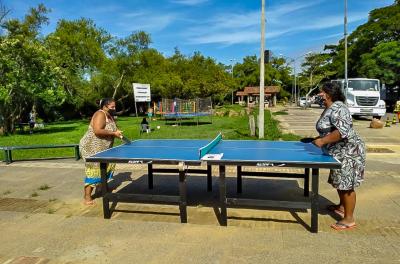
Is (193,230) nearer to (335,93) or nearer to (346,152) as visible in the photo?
(346,152)

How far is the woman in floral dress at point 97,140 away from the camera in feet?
20.0

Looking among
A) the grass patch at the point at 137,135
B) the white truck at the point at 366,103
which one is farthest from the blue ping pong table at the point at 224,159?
the white truck at the point at 366,103

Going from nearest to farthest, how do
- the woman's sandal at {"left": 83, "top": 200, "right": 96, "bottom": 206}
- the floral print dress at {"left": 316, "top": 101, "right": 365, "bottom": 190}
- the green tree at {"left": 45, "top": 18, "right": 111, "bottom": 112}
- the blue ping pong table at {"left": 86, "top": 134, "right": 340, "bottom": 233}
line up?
the blue ping pong table at {"left": 86, "top": 134, "right": 340, "bottom": 233} < the floral print dress at {"left": 316, "top": 101, "right": 365, "bottom": 190} < the woman's sandal at {"left": 83, "top": 200, "right": 96, "bottom": 206} < the green tree at {"left": 45, "top": 18, "right": 111, "bottom": 112}

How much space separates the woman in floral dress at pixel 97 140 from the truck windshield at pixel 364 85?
2372cm

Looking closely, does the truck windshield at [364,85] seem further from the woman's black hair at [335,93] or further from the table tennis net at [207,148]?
the woman's black hair at [335,93]

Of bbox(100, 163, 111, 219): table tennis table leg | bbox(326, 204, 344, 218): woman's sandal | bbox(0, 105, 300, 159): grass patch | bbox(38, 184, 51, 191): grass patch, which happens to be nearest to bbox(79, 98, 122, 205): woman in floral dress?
bbox(100, 163, 111, 219): table tennis table leg

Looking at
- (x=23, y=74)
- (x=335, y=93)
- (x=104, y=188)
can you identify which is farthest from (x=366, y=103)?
(x=104, y=188)

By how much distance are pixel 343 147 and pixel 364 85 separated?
23.9 m

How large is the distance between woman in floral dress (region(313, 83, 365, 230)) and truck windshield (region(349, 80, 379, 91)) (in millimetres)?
23452

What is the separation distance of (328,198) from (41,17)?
3552 centimetres

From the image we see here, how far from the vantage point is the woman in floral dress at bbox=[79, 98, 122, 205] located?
6090 millimetres

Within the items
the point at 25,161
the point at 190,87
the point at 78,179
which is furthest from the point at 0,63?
the point at 190,87

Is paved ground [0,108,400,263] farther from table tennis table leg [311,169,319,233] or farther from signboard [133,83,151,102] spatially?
signboard [133,83,151,102]

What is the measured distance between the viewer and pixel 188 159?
490 centimetres
